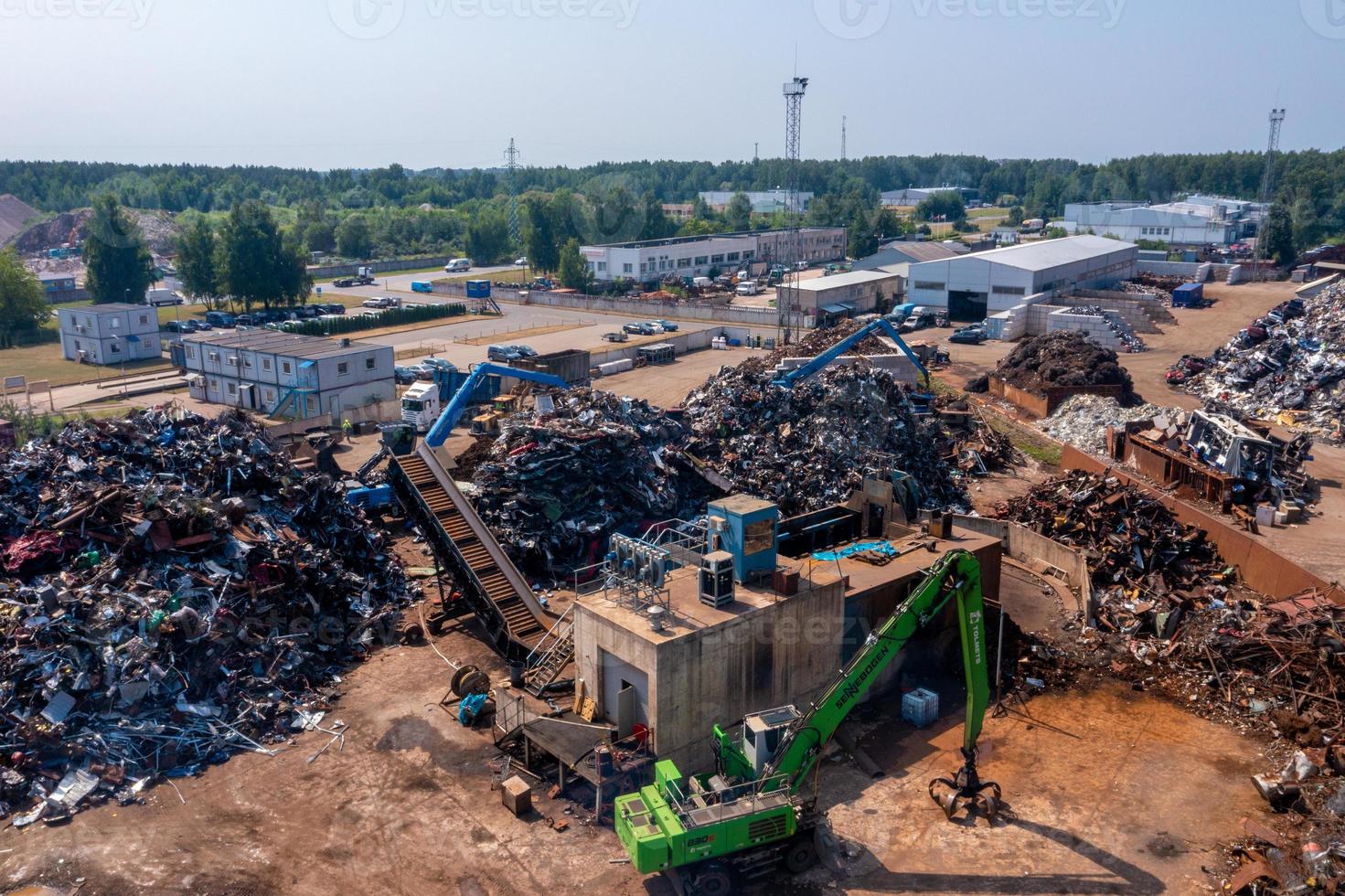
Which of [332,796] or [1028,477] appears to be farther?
[1028,477]

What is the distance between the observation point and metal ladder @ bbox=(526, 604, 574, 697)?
16.8m

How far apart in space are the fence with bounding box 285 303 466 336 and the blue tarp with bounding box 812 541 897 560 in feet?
153

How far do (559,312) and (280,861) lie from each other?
5987cm

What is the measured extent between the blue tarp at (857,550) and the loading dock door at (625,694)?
5.22 meters

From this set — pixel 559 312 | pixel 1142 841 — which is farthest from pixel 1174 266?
pixel 1142 841

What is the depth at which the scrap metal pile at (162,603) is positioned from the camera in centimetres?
1520

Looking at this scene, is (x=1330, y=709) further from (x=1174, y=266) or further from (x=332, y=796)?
(x=1174, y=266)

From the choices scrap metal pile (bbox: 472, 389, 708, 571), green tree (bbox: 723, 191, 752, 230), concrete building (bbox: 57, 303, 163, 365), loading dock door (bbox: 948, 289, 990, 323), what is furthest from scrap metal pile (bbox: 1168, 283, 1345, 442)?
green tree (bbox: 723, 191, 752, 230)

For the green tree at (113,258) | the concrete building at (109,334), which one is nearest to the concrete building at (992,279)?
the concrete building at (109,334)

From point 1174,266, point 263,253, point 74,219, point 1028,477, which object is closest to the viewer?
point 1028,477

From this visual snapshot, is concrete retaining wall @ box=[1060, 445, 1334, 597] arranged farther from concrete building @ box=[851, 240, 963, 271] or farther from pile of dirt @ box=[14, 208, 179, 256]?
pile of dirt @ box=[14, 208, 179, 256]

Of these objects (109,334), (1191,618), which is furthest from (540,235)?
(1191,618)

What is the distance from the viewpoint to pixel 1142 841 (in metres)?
13.7

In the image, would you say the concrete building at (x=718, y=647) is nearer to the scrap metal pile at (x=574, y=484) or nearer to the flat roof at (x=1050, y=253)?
the scrap metal pile at (x=574, y=484)
